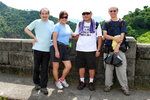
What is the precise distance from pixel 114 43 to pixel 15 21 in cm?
9302

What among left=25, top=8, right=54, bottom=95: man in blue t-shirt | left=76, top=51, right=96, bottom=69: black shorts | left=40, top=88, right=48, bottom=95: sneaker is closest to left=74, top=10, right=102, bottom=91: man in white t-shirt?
left=76, top=51, right=96, bottom=69: black shorts

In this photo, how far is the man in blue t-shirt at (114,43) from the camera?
14.4 ft

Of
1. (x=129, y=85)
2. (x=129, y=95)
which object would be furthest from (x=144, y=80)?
(x=129, y=95)

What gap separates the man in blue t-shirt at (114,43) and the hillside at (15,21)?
75756 mm

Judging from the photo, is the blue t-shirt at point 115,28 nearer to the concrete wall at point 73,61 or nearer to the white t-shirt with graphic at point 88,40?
the white t-shirt with graphic at point 88,40

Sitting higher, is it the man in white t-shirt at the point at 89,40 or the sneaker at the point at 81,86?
the man in white t-shirt at the point at 89,40

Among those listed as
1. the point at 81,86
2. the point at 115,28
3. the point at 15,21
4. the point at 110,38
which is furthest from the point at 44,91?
the point at 15,21

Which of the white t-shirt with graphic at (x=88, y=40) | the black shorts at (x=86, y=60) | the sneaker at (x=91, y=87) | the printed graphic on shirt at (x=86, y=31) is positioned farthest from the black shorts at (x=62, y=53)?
the sneaker at (x=91, y=87)

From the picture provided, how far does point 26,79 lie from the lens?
17.8 feet

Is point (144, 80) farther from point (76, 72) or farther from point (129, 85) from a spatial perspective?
point (76, 72)

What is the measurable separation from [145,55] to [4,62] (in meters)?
3.48

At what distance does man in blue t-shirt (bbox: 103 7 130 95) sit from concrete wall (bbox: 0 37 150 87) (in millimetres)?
364

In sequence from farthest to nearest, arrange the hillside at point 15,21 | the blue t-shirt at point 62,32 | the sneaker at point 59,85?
the hillside at point 15,21
the sneaker at point 59,85
the blue t-shirt at point 62,32

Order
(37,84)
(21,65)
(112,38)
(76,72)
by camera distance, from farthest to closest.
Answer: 1. (21,65)
2. (76,72)
3. (37,84)
4. (112,38)
